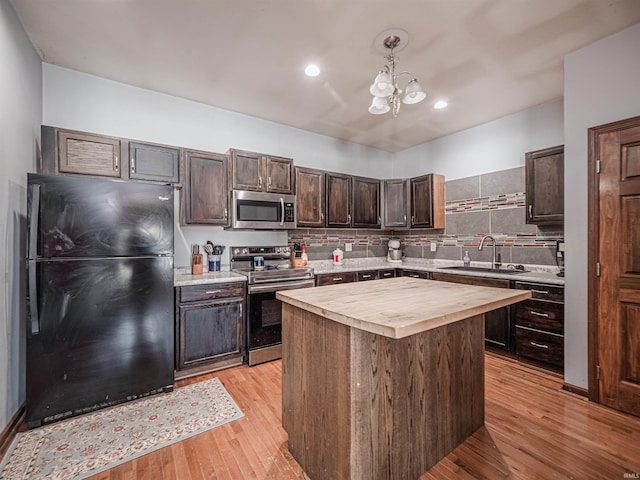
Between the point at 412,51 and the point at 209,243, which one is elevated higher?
the point at 412,51

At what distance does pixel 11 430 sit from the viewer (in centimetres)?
188

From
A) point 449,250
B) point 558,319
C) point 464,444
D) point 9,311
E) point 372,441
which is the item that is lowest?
point 464,444

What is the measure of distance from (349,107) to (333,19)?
1406 mm

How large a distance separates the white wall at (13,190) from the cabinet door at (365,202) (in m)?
3.43

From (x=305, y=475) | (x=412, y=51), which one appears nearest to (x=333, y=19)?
(x=412, y=51)

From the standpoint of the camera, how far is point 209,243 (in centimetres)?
337

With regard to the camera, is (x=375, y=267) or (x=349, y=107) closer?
(x=349, y=107)

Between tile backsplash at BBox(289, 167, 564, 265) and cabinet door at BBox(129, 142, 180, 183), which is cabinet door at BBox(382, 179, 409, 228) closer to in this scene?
tile backsplash at BBox(289, 167, 564, 265)

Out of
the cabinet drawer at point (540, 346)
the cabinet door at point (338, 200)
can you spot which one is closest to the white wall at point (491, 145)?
the cabinet door at point (338, 200)

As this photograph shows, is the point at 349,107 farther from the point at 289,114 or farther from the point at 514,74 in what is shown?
the point at 514,74

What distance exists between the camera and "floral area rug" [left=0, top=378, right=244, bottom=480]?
1642mm

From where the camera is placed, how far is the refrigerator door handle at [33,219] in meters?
1.94

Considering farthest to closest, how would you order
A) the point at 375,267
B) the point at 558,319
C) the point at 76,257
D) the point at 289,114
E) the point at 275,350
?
1. the point at 375,267
2. the point at 289,114
3. the point at 275,350
4. the point at 558,319
5. the point at 76,257

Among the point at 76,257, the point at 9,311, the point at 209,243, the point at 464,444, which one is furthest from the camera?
the point at 209,243
